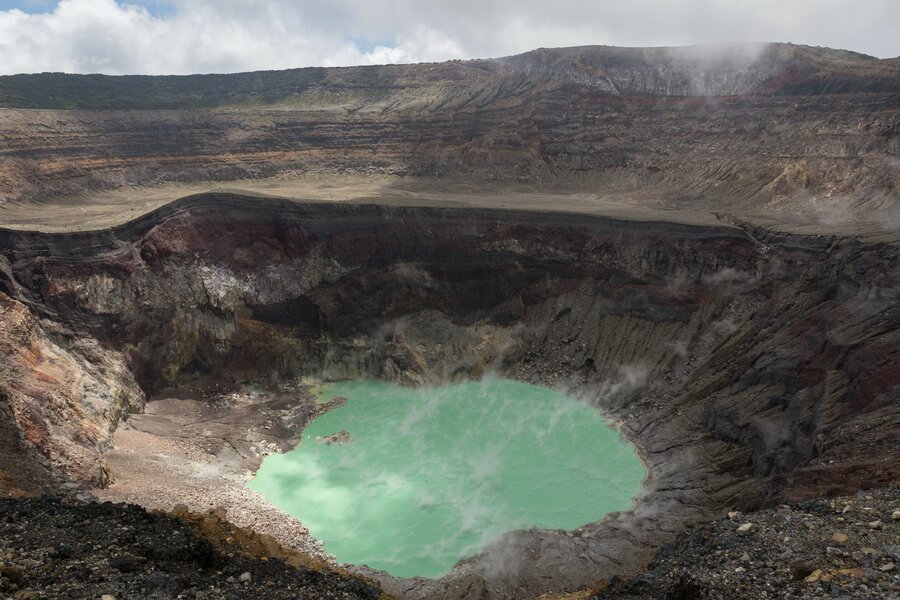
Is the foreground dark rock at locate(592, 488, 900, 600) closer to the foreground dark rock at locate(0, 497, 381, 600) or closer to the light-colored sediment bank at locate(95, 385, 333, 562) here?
the foreground dark rock at locate(0, 497, 381, 600)

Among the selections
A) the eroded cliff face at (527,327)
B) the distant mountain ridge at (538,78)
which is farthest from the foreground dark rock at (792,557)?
the distant mountain ridge at (538,78)

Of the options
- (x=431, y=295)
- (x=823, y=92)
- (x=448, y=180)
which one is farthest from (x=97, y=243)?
(x=823, y=92)

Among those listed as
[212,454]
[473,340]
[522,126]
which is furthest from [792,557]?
[522,126]

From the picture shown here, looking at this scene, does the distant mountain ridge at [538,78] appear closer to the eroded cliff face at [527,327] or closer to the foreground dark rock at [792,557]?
the eroded cliff face at [527,327]

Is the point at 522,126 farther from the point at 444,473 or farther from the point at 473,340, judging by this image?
the point at 444,473

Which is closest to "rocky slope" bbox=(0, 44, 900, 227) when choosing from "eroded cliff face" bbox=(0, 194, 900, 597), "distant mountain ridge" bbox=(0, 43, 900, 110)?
"distant mountain ridge" bbox=(0, 43, 900, 110)

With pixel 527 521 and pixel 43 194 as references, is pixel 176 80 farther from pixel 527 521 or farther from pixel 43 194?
pixel 527 521
